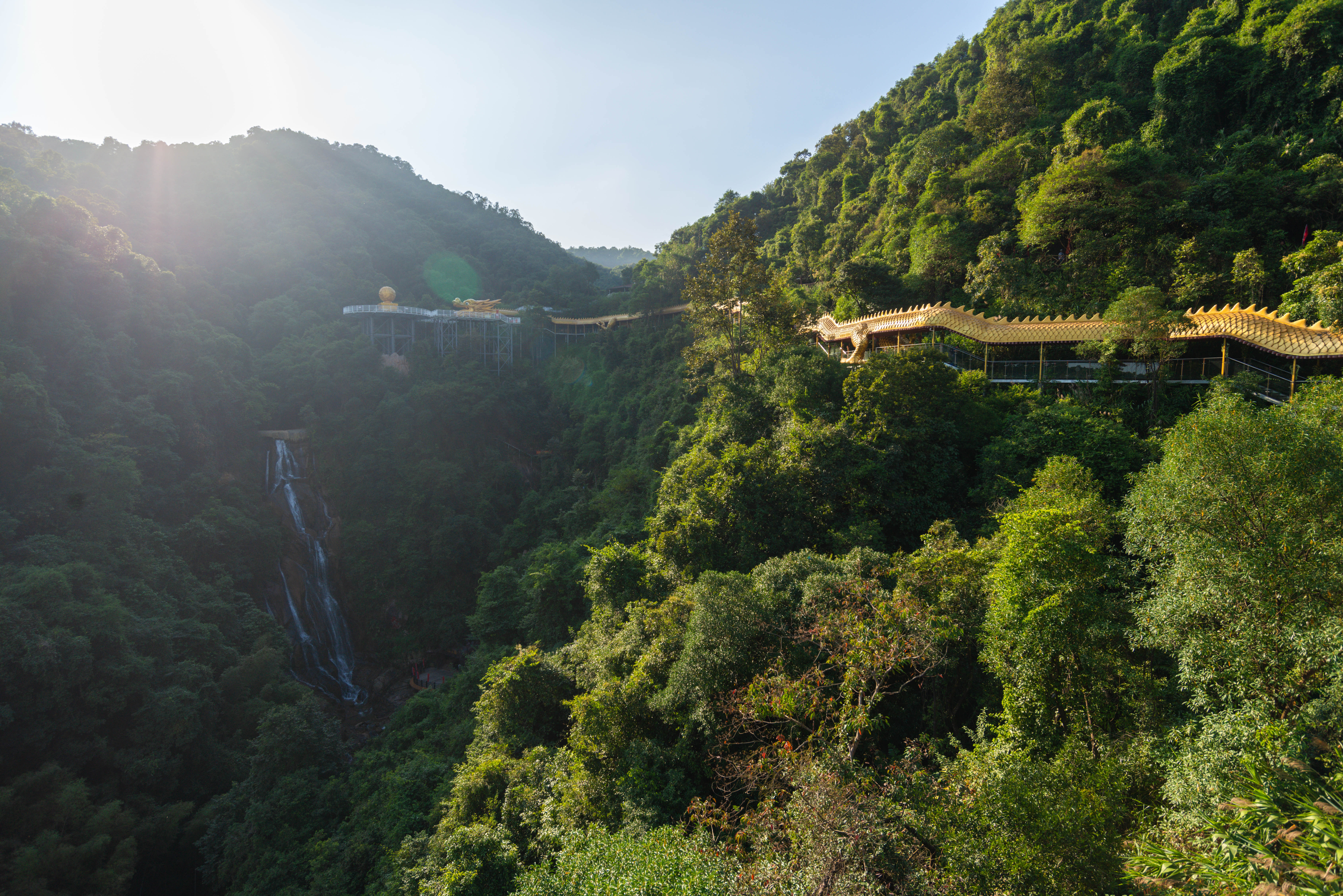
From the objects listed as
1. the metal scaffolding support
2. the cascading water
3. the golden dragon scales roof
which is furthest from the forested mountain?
the cascading water

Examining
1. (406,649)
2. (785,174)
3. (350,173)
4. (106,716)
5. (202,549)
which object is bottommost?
(406,649)

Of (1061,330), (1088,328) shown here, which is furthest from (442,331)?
(1088,328)

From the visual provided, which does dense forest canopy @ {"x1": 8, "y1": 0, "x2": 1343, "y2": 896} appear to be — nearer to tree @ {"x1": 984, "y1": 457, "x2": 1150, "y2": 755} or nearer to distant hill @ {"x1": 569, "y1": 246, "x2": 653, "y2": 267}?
tree @ {"x1": 984, "y1": 457, "x2": 1150, "y2": 755}

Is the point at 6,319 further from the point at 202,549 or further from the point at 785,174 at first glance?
the point at 785,174

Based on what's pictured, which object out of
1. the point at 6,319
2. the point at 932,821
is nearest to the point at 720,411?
the point at 932,821

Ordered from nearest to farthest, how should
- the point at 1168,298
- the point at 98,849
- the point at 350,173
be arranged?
the point at 98,849
the point at 1168,298
the point at 350,173

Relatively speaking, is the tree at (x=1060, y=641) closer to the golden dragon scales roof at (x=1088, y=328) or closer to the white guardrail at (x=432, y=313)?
the golden dragon scales roof at (x=1088, y=328)

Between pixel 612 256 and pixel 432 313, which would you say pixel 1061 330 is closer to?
pixel 432 313
